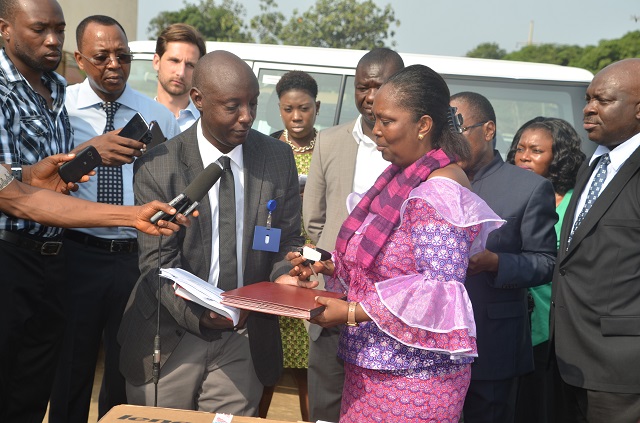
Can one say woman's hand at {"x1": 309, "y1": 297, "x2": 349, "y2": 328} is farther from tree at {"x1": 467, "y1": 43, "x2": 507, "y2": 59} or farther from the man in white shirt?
tree at {"x1": 467, "y1": 43, "x2": 507, "y2": 59}

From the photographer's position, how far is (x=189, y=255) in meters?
3.02

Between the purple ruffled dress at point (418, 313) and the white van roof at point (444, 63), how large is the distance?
4.95 metres

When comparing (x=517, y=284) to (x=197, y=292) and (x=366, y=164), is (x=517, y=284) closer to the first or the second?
(x=366, y=164)

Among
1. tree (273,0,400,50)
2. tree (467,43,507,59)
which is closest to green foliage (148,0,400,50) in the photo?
tree (273,0,400,50)

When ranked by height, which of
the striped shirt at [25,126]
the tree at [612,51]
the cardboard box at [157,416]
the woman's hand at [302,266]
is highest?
the tree at [612,51]

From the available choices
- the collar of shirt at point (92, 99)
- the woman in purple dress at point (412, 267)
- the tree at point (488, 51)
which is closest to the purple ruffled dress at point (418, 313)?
the woman in purple dress at point (412, 267)

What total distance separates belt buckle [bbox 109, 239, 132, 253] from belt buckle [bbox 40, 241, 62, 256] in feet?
1.35

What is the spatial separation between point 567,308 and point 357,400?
1.21 meters

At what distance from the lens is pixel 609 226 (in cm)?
330

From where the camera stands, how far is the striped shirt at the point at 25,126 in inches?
130

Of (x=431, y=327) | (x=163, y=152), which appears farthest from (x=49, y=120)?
(x=431, y=327)

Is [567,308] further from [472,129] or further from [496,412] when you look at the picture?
[472,129]

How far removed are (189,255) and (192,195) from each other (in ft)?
1.69

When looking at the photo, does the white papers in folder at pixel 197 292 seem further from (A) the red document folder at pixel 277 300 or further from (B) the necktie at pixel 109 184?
(B) the necktie at pixel 109 184
